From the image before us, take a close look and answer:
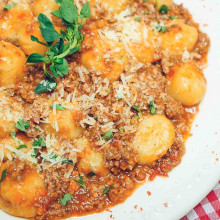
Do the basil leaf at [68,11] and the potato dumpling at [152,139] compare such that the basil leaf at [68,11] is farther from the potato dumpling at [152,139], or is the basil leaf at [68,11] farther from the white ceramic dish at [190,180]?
the white ceramic dish at [190,180]

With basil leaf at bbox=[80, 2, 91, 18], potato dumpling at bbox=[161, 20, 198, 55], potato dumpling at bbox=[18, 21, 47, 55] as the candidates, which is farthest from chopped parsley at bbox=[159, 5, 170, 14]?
potato dumpling at bbox=[18, 21, 47, 55]

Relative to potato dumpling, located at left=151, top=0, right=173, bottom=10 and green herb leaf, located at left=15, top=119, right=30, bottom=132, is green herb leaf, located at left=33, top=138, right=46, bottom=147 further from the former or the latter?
potato dumpling, located at left=151, top=0, right=173, bottom=10

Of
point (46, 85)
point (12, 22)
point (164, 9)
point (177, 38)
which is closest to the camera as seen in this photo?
point (46, 85)

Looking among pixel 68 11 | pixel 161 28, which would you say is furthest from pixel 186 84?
pixel 68 11

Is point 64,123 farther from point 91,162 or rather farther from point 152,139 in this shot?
point 152,139

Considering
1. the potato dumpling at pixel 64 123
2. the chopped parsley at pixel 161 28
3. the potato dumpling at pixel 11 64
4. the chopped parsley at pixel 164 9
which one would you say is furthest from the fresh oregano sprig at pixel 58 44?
the chopped parsley at pixel 164 9

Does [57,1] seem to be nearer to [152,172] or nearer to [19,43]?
[19,43]
